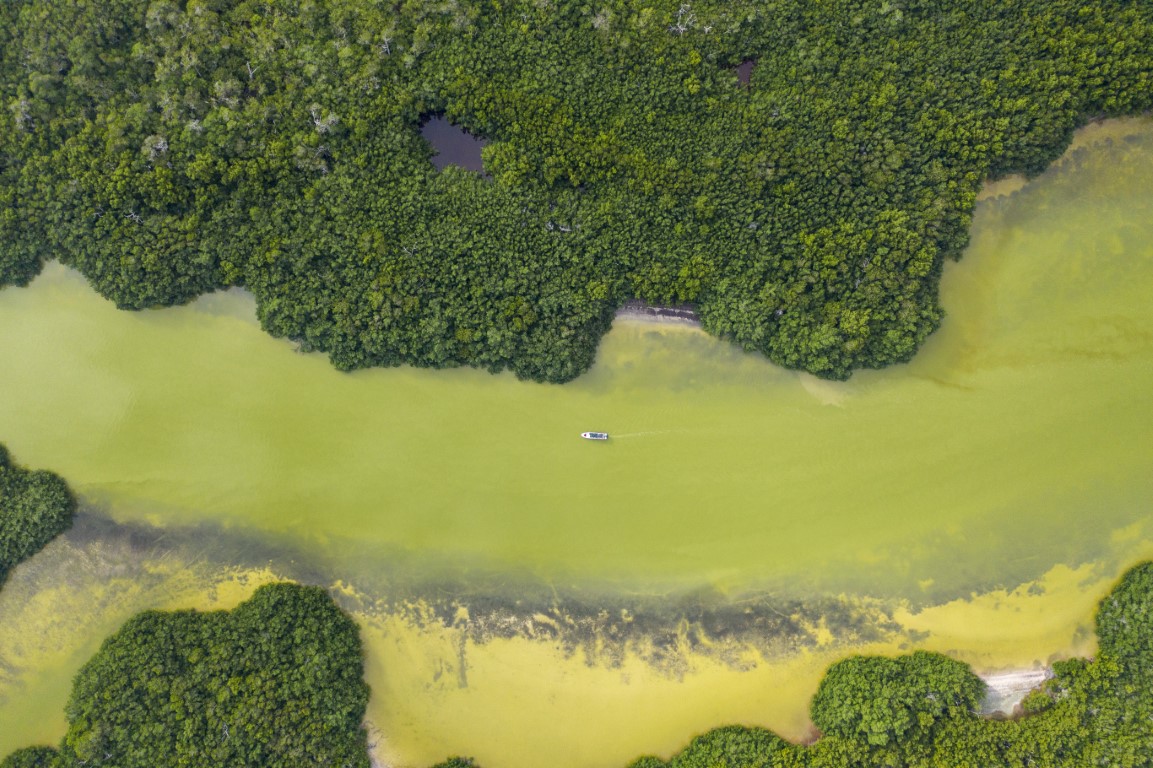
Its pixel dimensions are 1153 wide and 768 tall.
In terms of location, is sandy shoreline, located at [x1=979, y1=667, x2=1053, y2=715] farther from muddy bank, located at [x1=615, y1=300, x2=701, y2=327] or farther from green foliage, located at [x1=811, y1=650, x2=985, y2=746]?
muddy bank, located at [x1=615, y1=300, x2=701, y2=327]

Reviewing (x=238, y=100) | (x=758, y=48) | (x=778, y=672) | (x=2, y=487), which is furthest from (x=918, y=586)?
(x=2, y=487)

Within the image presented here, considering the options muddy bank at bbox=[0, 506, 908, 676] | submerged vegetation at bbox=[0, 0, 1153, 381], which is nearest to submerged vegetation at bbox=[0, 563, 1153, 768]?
muddy bank at bbox=[0, 506, 908, 676]

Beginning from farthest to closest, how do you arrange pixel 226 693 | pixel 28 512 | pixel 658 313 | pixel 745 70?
pixel 658 313 < pixel 745 70 < pixel 28 512 < pixel 226 693

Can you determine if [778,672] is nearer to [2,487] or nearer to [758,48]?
[758,48]

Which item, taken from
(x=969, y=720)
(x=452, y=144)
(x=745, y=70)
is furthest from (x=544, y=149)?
(x=969, y=720)

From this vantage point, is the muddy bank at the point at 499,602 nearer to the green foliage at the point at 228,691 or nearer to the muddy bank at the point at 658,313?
the green foliage at the point at 228,691

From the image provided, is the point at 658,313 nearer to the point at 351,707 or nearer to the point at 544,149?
the point at 544,149
